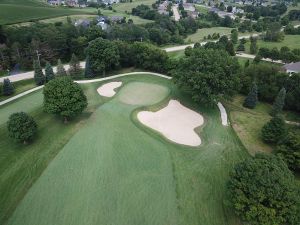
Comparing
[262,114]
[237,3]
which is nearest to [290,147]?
[262,114]

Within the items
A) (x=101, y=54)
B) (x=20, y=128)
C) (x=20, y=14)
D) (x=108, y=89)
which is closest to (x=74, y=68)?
(x=101, y=54)

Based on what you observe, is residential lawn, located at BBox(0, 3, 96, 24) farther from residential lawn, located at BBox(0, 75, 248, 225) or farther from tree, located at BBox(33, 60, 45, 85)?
residential lawn, located at BBox(0, 75, 248, 225)

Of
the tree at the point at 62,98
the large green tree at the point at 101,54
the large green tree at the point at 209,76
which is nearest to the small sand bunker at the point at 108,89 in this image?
the large green tree at the point at 101,54

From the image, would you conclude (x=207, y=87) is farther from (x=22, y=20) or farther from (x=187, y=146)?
(x=22, y=20)

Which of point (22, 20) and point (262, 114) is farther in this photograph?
point (22, 20)

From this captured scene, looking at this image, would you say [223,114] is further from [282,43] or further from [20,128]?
[282,43]

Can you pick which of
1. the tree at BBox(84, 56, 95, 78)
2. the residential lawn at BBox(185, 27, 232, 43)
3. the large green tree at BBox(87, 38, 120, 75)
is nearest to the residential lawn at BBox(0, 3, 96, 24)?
the tree at BBox(84, 56, 95, 78)

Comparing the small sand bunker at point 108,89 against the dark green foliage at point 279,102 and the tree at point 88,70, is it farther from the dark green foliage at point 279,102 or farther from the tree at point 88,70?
the dark green foliage at point 279,102
